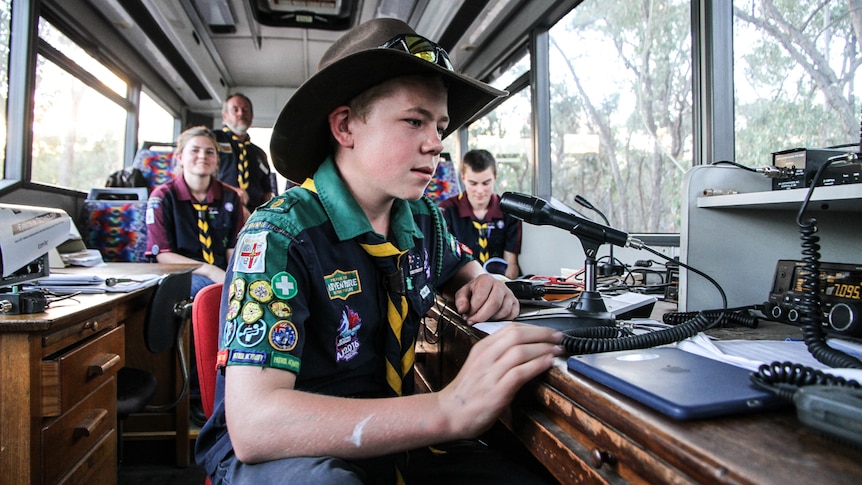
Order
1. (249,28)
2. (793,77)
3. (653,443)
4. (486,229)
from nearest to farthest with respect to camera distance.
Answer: (653,443) → (793,77) → (486,229) → (249,28)

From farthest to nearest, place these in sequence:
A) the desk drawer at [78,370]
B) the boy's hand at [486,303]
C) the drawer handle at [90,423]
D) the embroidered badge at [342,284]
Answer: the drawer handle at [90,423]
the desk drawer at [78,370]
the boy's hand at [486,303]
the embroidered badge at [342,284]

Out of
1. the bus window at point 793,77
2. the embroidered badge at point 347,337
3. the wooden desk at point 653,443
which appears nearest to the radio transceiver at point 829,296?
the wooden desk at point 653,443

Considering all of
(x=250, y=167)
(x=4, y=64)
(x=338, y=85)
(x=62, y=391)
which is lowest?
(x=62, y=391)

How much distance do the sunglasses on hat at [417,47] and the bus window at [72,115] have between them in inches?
142

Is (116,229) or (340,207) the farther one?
(116,229)

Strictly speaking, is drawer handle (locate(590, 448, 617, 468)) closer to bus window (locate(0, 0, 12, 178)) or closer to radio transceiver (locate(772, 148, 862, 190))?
radio transceiver (locate(772, 148, 862, 190))

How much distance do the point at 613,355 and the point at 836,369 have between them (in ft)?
0.88

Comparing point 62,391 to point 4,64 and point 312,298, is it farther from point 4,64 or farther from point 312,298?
point 4,64

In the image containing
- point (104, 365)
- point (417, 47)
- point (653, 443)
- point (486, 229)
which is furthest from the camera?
point (486, 229)

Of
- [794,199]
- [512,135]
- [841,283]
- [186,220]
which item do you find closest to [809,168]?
[794,199]

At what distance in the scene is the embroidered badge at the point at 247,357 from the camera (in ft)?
2.41

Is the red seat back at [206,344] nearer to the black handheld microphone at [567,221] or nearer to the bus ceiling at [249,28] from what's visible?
the black handheld microphone at [567,221]

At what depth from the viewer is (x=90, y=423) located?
1495 millimetres

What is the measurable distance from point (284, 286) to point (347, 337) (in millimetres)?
178
